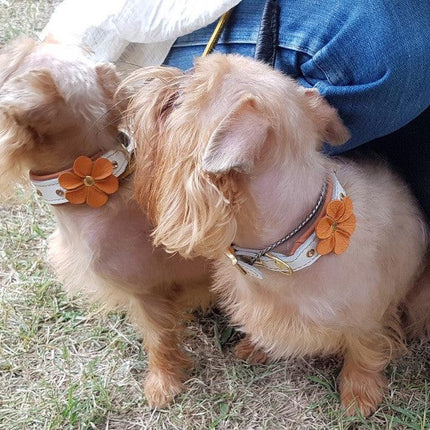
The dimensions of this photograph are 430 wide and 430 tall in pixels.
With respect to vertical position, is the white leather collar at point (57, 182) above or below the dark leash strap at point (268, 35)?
below

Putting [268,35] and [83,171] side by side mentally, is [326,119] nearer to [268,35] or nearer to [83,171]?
[268,35]

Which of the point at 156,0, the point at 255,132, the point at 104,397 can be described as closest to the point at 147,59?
the point at 156,0

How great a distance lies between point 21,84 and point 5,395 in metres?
1.31

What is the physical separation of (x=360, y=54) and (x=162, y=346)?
1252mm

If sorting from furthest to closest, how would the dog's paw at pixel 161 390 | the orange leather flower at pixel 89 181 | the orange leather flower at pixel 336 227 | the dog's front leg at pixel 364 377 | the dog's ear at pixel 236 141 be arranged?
1. the dog's paw at pixel 161 390
2. the dog's front leg at pixel 364 377
3. the orange leather flower at pixel 89 181
4. the orange leather flower at pixel 336 227
5. the dog's ear at pixel 236 141

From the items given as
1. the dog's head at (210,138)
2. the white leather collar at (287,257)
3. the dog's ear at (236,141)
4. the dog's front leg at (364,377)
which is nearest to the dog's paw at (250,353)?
the dog's front leg at (364,377)

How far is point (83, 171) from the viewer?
70.0 inches

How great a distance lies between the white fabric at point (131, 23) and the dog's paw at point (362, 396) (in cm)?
135

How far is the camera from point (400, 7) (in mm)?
1811

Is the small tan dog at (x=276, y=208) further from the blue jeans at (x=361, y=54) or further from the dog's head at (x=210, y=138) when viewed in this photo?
the blue jeans at (x=361, y=54)

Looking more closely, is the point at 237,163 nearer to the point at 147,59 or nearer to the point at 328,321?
the point at 328,321

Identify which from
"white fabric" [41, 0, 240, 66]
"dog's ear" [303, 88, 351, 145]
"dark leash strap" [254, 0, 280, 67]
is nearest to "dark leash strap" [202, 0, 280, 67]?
"dark leash strap" [254, 0, 280, 67]

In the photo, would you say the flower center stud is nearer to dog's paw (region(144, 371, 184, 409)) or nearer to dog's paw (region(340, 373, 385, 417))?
dog's paw (region(144, 371, 184, 409))

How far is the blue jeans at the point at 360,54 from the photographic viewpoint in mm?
1780
